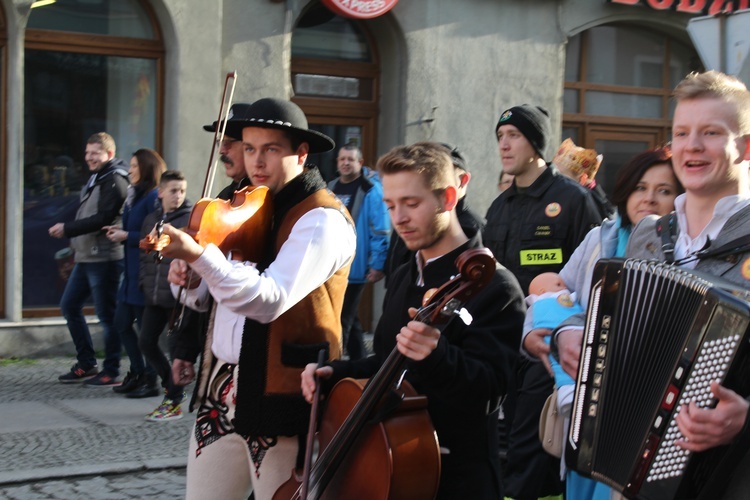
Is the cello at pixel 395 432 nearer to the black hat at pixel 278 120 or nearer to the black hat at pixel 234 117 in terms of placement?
the black hat at pixel 278 120

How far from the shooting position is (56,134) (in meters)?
9.80

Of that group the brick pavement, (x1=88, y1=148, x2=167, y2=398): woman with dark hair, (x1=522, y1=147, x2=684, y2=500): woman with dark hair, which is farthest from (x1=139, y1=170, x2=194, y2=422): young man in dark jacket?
(x1=522, y1=147, x2=684, y2=500): woman with dark hair

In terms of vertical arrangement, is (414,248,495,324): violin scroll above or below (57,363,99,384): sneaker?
above

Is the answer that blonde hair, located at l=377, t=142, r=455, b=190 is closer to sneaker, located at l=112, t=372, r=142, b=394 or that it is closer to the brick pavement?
the brick pavement

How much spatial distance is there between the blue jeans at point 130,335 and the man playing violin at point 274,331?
4.50 metres

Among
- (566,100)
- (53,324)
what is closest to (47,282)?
(53,324)

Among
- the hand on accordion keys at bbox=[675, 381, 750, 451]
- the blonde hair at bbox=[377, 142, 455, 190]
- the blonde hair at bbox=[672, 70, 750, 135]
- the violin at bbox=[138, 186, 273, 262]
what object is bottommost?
the hand on accordion keys at bbox=[675, 381, 750, 451]

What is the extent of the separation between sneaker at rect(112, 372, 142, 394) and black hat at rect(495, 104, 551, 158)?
12.9ft

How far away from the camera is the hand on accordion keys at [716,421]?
2219 mm

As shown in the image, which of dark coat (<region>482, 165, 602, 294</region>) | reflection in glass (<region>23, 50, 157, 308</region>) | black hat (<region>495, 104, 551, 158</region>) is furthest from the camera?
reflection in glass (<region>23, 50, 157, 308</region>)

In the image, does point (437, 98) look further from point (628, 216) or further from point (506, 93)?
point (628, 216)

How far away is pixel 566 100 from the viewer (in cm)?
1268

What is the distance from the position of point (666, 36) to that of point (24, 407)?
9263 millimetres

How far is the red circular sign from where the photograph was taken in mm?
10375
